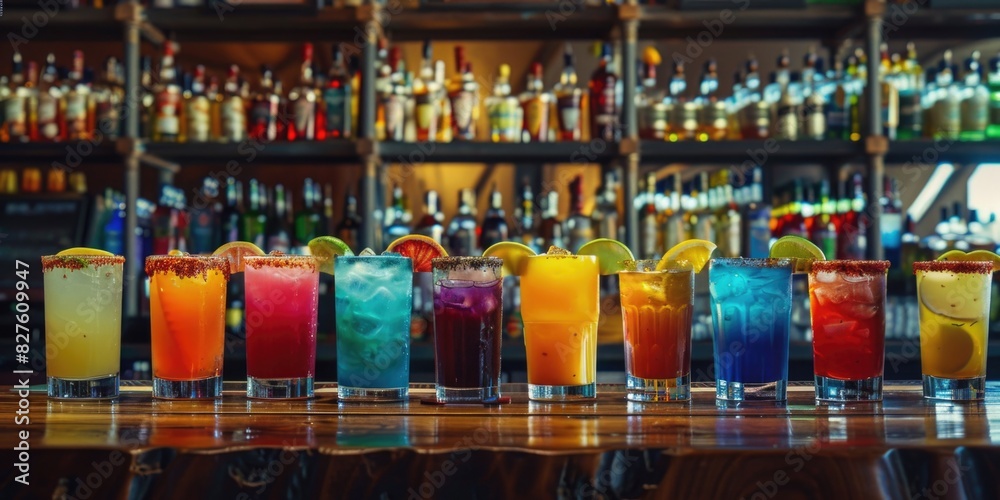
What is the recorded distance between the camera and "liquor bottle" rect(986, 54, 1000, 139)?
303 cm

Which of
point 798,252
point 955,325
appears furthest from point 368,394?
point 955,325

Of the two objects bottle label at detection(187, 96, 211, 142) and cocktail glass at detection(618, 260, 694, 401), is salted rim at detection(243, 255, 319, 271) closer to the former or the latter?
cocktail glass at detection(618, 260, 694, 401)

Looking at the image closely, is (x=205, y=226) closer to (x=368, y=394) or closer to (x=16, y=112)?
(x=16, y=112)

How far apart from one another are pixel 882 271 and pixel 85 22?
2.70m

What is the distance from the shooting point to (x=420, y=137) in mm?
3092

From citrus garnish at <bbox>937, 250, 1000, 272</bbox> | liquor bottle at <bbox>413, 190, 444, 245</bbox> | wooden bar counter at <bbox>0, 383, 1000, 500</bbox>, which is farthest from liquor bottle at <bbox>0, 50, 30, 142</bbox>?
citrus garnish at <bbox>937, 250, 1000, 272</bbox>

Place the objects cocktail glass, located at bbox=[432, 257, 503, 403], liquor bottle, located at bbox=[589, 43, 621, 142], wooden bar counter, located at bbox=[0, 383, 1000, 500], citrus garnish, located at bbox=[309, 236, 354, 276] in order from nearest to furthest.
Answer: wooden bar counter, located at bbox=[0, 383, 1000, 500] < cocktail glass, located at bbox=[432, 257, 503, 403] < citrus garnish, located at bbox=[309, 236, 354, 276] < liquor bottle, located at bbox=[589, 43, 621, 142]

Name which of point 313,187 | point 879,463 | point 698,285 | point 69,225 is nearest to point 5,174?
point 69,225

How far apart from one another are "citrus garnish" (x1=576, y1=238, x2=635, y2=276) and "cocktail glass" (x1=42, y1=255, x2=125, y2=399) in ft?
1.88

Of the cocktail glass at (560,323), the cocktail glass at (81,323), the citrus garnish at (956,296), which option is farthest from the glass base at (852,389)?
the cocktail glass at (81,323)

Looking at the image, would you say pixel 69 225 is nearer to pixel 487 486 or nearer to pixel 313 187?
pixel 313 187

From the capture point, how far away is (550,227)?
→ 3.16 metres

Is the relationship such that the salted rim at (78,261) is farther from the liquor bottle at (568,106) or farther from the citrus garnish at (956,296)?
the liquor bottle at (568,106)

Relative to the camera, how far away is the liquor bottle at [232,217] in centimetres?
317
